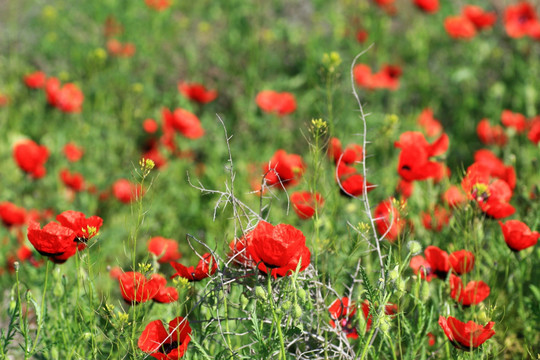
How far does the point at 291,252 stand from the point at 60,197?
213 cm

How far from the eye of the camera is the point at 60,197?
2988 mm

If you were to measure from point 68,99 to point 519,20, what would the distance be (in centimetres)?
253

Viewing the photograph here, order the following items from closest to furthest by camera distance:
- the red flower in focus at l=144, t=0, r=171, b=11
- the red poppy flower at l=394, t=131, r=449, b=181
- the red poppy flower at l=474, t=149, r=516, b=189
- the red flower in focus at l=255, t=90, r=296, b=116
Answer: the red poppy flower at l=394, t=131, r=449, b=181
the red poppy flower at l=474, t=149, r=516, b=189
the red flower in focus at l=255, t=90, r=296, b=116
the red flower in focus at l=144, t=0, r=171, b=11

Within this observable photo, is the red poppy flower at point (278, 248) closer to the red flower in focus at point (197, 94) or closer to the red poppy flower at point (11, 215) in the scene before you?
the red poppy flower at point (11, 215)

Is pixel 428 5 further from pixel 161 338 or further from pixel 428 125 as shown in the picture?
pixel 161 338

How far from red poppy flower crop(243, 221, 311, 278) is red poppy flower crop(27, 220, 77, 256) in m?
0.36

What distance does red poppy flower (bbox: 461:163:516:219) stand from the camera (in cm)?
152

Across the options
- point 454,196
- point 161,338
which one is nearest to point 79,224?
point 161,338

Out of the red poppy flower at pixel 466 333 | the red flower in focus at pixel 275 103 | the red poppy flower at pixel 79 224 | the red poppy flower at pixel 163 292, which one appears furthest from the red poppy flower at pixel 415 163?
the red flower in focus at pixel 275 103

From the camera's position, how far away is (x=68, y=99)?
3.32 m

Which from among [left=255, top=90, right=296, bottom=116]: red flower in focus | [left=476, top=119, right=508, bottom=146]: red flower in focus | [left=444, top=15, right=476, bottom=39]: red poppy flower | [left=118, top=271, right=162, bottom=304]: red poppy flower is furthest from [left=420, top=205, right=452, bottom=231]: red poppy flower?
[left=444, top=15, right=476, bottom=39]: red poppy flower

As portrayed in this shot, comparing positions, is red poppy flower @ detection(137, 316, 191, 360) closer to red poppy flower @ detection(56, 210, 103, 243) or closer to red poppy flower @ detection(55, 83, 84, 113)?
red poppy flower @ detection(56, 210, 103, 243)

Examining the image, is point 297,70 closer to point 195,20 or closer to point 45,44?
point 195,20

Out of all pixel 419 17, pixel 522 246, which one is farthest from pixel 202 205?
pixel 419 17
